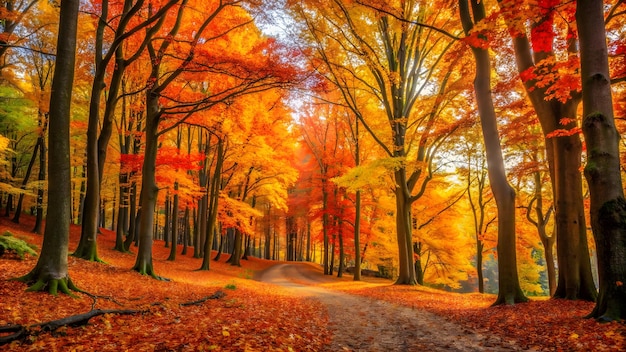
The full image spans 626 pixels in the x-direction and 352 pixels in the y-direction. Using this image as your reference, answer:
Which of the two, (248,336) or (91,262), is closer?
(248,336)

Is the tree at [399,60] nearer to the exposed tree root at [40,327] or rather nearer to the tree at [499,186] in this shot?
the tree at [499,186]

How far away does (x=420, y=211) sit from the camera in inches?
1038

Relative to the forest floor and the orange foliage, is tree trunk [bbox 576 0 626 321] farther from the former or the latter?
the orange foliage

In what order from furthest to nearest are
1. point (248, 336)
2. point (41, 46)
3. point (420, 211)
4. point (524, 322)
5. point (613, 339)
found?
point (420, 211)
point (41, 46)
point (524, 322)
point (248, 336)
point (613, 339)

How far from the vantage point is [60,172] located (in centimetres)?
701

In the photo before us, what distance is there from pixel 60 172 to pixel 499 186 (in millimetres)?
10497

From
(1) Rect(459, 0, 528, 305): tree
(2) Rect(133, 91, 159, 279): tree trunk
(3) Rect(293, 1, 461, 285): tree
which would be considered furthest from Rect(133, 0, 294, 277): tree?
(1) Rect(459, 0, 528, 305): tree

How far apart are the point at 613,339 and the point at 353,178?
1171cm

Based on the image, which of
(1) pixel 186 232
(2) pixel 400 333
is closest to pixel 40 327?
(2) pixel 400 333

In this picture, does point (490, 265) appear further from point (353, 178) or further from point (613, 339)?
point (613, 339)

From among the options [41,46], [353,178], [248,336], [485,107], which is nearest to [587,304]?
[485,107]

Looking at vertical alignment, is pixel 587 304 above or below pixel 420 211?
below

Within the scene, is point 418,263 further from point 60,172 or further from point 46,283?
point 60,172

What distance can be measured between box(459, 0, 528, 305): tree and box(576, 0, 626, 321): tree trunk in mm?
2871
